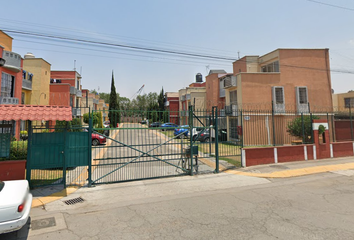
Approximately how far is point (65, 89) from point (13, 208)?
84.7ft

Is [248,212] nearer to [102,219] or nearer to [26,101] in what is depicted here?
[102,219]

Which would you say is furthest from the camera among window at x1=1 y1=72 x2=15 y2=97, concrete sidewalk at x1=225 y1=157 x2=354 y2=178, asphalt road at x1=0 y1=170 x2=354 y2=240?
window at x1=1 y1=72 x2=15 y2=97

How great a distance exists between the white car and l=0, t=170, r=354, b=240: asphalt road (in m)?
0.59

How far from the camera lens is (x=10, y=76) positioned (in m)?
14.7

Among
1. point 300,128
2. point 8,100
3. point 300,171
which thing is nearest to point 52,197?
point 300,171

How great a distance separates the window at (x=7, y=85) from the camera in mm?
14026

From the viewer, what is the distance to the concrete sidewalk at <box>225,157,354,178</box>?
8734 millimetres

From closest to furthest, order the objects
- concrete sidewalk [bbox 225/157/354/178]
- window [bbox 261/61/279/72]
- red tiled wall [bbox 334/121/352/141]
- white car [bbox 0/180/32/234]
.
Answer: white car [bbox 0/180/32/234] < concrete sidewalk [bbox 225/157/354/178] < red tiled wall [bbox 334/121/352/141] < window [bbox 261/61/279/72]

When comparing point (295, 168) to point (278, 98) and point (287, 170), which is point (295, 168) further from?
point (278, 98)

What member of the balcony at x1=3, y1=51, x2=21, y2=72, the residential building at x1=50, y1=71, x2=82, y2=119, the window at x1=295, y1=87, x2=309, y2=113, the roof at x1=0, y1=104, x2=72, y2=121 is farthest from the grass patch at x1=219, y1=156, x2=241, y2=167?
the residential building at x1=50, y1=71, x2=82, y2=119

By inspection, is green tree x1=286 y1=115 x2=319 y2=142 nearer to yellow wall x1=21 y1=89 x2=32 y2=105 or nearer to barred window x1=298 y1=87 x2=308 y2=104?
barred window x1=298 y1=87 x2=308 y2=104

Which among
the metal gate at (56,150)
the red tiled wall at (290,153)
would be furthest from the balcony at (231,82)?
the metal gate at (56,150)

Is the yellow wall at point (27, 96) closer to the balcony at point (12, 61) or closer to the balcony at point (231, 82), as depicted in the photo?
the balcony at point (12, 61)

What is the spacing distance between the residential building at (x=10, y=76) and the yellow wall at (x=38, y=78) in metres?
6.44
